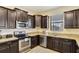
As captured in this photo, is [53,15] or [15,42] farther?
[53,15]

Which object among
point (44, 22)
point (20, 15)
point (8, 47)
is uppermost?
point (20, 15)

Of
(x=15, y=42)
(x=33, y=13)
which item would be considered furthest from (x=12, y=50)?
(x=33, y=13)

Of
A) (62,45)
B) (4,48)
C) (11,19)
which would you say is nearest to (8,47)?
(4,48)

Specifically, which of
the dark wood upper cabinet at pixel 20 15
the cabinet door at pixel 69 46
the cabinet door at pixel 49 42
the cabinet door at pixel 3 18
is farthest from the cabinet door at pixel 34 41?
the cabinet door at pixel 3 18

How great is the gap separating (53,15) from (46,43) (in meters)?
1.42

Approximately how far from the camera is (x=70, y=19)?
9.98ft

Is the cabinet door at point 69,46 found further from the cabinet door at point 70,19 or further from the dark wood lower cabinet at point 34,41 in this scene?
the dark wood lower cabinet at point 34,41

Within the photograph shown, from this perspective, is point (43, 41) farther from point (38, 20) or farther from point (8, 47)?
point (8, 47)

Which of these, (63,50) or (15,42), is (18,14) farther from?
(63,50)

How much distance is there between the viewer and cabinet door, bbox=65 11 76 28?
294 centimetres

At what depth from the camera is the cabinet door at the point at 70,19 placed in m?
2.94

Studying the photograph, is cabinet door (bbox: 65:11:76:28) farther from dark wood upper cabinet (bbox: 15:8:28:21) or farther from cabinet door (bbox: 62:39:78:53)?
dark wood upper cabinet (bbox: 15:8:28:21)

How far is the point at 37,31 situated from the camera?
4.67 m

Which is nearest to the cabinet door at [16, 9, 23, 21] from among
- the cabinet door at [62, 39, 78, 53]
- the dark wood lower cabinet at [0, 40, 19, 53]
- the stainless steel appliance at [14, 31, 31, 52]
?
the stainless steel appliance at [14, 31, 31, 52]
